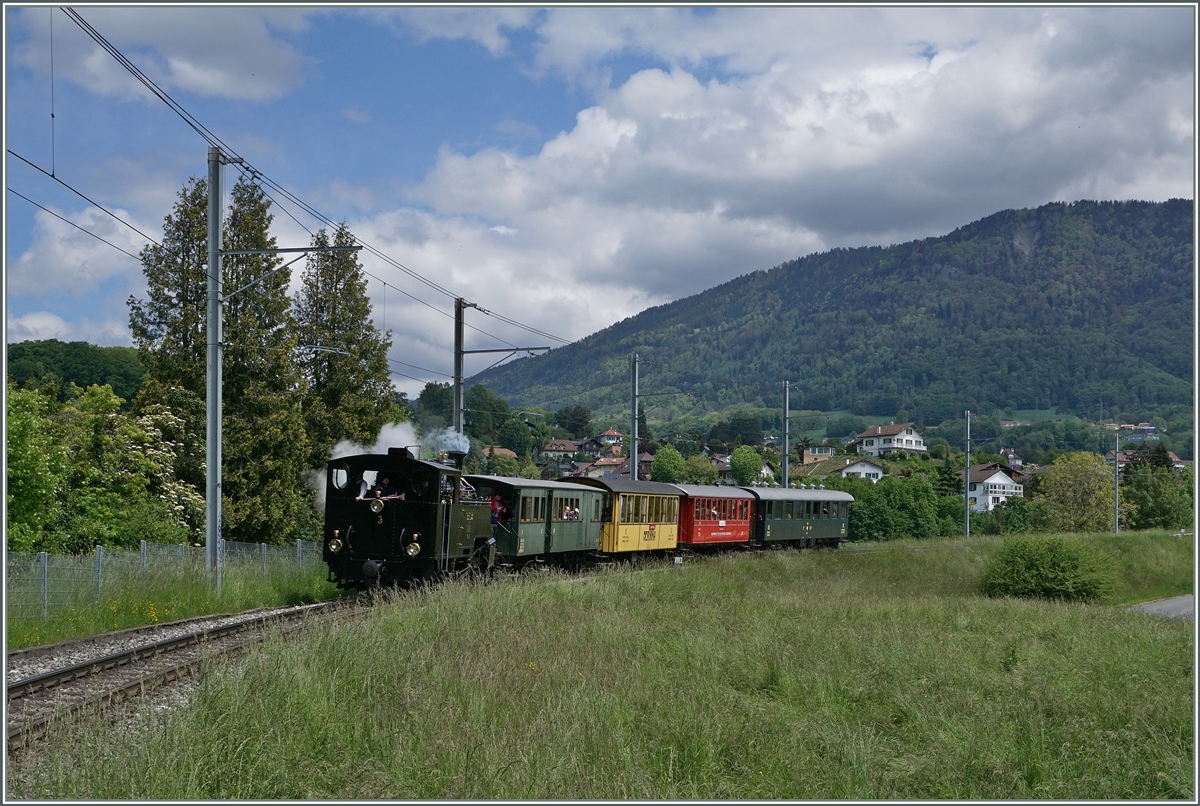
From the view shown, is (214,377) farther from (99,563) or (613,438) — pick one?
(613,438)

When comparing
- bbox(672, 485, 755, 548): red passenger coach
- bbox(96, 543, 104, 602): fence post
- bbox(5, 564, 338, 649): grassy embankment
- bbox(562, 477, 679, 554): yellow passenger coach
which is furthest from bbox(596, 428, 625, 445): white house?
bbox(96, 543, 104, 602): fence post

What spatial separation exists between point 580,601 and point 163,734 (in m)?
11.0

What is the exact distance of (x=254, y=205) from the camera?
35.2m

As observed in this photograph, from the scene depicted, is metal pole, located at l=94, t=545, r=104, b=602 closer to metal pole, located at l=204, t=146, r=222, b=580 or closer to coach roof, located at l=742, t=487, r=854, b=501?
metal pole, located at l=204, t=146, r=222, b=580

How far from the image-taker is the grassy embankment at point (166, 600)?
47.1 ft

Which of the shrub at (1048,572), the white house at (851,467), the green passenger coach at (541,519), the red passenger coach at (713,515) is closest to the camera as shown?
the green passenger coach at (541,519)

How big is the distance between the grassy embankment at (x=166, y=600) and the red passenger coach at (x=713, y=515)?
53.8 ft

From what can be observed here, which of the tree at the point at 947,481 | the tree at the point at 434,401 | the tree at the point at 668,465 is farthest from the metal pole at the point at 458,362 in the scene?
the tree at the point at 668,465

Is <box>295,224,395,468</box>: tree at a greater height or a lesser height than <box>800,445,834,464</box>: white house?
greater

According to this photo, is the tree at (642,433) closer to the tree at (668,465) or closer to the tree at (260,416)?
the tree at (668,465)

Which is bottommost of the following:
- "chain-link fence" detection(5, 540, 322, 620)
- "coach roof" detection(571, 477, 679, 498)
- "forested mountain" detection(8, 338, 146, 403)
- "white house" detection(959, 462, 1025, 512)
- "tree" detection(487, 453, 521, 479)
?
"white house" detection(959, 462, 1025, 512)

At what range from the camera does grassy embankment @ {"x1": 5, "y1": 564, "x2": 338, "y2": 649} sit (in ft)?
47.1

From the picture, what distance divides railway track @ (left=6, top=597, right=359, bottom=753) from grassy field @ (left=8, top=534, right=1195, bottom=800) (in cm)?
82

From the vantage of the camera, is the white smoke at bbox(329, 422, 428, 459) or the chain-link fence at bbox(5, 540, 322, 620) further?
the white smoke at bbox(329, 422, 428, 459)
